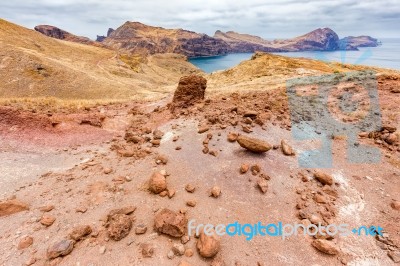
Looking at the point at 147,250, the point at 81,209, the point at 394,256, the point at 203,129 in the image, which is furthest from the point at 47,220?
the point at 394,256

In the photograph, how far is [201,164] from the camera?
7.49 metres

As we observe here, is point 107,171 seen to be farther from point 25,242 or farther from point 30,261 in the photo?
point 30,261

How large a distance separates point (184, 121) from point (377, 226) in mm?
7684

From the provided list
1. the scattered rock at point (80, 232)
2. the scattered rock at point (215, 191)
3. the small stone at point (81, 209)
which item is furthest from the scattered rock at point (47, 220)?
the scattered rock at point (215, 191)

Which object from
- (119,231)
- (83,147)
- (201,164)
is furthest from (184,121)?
(119,231)

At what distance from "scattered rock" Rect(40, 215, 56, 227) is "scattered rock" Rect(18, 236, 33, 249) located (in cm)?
41

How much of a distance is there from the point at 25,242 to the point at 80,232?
1.13 meters

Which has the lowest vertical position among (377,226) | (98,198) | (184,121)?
(377,226)

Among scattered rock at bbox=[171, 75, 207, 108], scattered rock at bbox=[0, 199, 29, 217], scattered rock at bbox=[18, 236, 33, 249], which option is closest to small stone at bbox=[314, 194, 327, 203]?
scattered rock at bbox=[18, 236, 33, 249]

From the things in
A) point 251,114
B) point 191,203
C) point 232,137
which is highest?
point 251,114

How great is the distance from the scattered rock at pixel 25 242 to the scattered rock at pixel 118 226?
160 centimetres

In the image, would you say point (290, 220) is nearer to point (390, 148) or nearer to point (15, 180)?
point (390, 148)

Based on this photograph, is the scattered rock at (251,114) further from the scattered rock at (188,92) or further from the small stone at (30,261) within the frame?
the small stone at (30,261)

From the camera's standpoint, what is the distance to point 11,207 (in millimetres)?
5855
